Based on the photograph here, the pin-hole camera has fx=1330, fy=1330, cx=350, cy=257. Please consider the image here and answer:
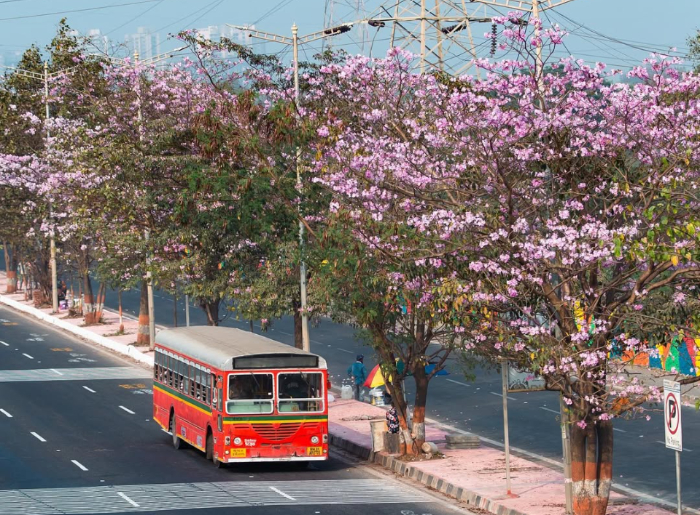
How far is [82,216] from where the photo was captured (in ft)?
148

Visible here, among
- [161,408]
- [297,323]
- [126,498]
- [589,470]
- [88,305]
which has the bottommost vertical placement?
[126,498]

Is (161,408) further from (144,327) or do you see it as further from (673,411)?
(144,327)

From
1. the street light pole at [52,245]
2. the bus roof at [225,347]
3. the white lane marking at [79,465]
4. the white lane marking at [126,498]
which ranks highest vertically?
the street light pole at [52,245]

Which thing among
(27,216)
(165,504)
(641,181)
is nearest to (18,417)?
(165,504)

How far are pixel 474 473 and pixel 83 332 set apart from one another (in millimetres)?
30180

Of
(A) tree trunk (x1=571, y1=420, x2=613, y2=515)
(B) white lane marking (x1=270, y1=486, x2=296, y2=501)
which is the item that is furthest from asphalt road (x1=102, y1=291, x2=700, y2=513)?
(B) white lane marking (x1=270, y1=486, x2=296, y2=501)

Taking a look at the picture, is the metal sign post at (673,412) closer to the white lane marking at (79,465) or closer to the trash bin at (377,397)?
the white lane marking at (79,465)

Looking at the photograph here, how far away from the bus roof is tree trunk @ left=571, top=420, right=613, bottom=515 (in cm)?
701

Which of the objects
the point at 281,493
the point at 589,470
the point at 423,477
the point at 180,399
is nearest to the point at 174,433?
the point at 180,399

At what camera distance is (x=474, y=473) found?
2642 cm

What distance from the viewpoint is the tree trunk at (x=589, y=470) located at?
21656mm

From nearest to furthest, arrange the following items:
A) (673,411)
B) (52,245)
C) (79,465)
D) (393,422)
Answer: (673,411), (79,465), (393,422), (52,245)

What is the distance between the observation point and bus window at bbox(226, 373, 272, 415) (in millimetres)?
26750

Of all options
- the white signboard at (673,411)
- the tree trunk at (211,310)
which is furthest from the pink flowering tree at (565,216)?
the tree trunk at (211,310)
